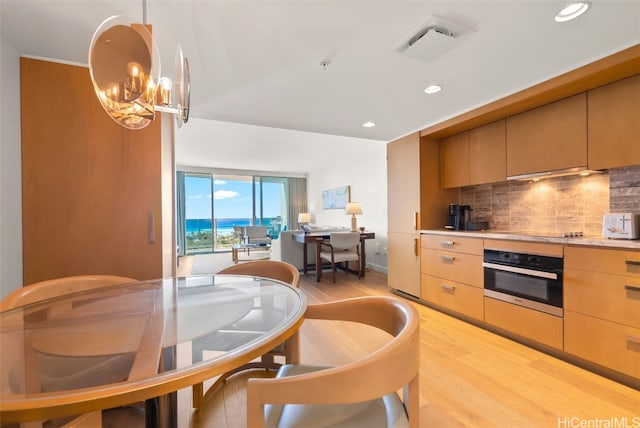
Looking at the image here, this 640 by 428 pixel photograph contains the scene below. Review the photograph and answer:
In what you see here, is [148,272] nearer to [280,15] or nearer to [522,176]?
[280,15]

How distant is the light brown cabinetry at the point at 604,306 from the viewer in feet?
5.53

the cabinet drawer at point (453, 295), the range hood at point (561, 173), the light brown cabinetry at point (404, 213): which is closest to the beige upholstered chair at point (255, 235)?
the light brown cabinetry at point (404, 213)

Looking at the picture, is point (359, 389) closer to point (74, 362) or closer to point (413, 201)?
point (74, 362)

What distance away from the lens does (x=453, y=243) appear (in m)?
2.85

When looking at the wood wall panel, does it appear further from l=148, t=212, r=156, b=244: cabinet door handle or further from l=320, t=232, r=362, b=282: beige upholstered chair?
l=320, t=232, r=362, b=282: beige upholstered chair

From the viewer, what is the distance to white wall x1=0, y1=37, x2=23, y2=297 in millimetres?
1560

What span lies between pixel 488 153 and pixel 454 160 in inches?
16.8

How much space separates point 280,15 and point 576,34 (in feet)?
5.63

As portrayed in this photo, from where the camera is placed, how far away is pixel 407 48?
1718 millimetres

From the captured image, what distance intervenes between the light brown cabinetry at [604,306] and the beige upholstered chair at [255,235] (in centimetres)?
636

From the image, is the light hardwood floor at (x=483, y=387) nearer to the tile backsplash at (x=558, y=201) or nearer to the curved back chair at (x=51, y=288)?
the curved back chair at (x=51, y=288)

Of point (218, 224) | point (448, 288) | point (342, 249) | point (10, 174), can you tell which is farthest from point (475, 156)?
point (218, 224)

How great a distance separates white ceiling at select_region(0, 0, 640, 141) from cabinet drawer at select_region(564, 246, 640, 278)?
1286 mm

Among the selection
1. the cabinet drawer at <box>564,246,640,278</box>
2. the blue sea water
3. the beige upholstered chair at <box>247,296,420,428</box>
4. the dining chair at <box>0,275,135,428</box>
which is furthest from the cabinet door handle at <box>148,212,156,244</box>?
the blue sea water
